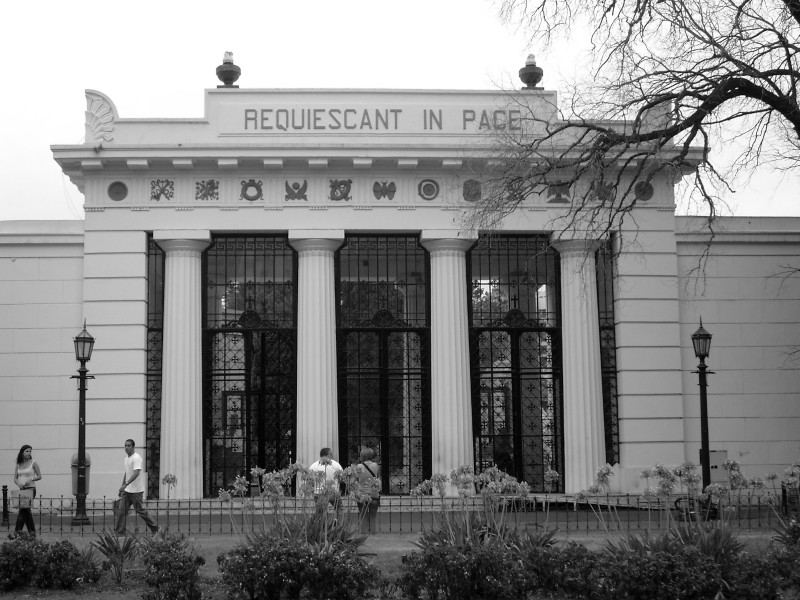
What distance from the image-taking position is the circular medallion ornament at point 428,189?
26.2 m

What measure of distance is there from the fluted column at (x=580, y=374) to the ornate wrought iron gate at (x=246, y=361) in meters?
6.71

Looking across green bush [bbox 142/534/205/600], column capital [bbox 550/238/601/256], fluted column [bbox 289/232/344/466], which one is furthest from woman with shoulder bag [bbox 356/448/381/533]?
column capital [bbox 550/238/601/256]

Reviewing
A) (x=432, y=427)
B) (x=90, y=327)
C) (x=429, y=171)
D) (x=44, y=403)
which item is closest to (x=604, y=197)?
(x=429, y=171)

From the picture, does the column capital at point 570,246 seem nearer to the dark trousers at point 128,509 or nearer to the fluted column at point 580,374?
the fluted column at point 580,374

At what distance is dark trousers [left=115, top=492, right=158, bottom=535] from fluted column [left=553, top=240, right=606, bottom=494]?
434 inches

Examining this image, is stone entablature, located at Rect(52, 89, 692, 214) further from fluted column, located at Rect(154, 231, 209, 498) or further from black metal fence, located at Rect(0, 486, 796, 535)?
black metal fence, located at Rect(0, 486, 796, 535)

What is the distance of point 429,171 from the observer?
26.2m

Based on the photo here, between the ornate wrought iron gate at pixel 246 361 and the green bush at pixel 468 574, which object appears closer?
the green bush at pixel 468 574

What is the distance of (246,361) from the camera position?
86.4 feet

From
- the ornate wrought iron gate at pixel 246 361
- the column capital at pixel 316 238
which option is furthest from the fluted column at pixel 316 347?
the ornate wrought iron gate at pixel 246 361

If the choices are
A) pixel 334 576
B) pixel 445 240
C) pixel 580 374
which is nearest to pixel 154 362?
pixel 445 240

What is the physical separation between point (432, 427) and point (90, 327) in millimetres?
8551

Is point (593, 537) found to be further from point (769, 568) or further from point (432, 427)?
point (432, 427)

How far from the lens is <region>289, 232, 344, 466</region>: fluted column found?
82.9 ft
